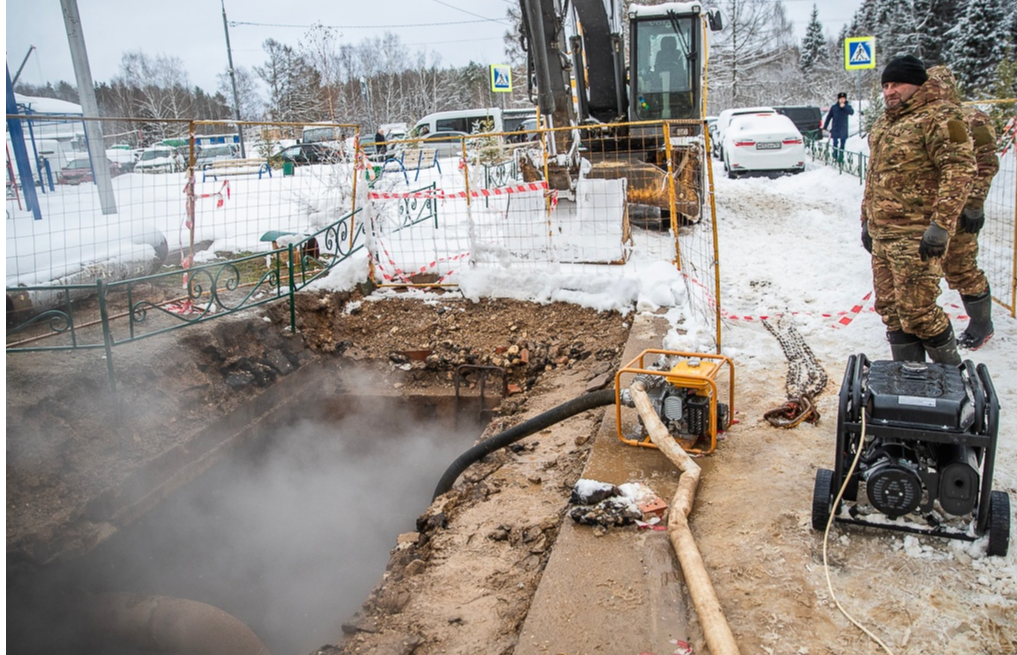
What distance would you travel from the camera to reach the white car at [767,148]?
48.8ft

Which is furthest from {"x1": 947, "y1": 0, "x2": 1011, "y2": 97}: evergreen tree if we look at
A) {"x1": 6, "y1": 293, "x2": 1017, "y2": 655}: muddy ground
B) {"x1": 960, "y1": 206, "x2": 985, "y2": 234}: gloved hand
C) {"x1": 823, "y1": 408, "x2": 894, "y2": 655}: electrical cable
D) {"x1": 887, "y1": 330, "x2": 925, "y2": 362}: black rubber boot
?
{"x1": 823, "y1": 408, "x2": 894, "y2": 655}: electrical cable

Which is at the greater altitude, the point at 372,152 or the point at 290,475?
the point at 372,152

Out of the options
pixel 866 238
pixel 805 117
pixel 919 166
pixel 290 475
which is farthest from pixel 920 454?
pixel 805 117

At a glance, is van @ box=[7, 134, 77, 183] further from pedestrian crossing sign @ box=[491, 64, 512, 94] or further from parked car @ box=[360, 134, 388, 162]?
pedestrian crossing sign @ box=[491, 64, 512, 94]

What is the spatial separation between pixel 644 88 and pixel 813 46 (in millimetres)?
44807

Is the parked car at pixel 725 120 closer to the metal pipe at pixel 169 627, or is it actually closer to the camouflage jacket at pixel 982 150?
the camouflage jacket at pixel 982 150

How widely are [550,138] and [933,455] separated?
→ 19.8 feet

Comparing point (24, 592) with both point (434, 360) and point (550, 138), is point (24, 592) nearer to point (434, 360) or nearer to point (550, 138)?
point (434, 360)

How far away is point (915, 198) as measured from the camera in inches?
154

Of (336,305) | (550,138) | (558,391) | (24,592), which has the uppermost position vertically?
(550,138)

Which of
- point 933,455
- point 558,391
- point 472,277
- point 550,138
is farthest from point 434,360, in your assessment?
point 933,455

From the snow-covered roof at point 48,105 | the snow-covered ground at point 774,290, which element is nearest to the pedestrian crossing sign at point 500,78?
the snow-covered ground at point 774,290

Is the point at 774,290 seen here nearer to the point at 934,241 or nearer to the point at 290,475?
the point at 934,241

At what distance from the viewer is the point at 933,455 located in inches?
114
